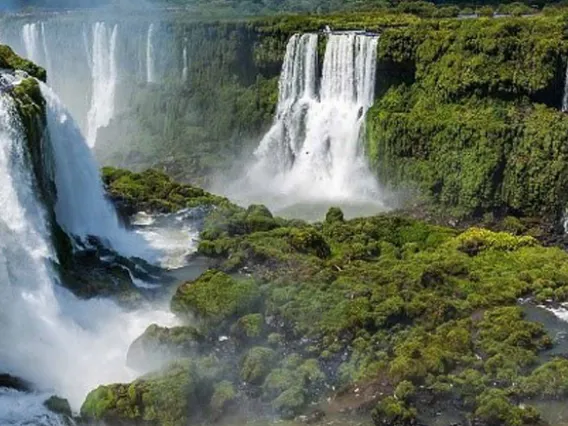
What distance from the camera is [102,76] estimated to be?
168 feet

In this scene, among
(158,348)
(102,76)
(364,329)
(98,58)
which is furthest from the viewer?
(98,58)

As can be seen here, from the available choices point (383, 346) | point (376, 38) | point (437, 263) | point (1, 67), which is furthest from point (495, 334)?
point (376, 38)

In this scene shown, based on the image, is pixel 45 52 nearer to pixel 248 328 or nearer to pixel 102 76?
pixel 102 76

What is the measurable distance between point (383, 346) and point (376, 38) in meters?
20.4

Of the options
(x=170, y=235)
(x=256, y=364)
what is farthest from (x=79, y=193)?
(x=256, y=364)

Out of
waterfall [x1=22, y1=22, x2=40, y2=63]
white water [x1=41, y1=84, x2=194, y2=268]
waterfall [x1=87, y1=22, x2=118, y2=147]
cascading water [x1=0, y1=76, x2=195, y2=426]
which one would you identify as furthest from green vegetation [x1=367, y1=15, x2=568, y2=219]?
waterfall [x1=22, y1=22, x2=40, y2=63]

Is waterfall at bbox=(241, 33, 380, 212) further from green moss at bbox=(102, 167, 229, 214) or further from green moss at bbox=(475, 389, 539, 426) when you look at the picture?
green moss at bbox=(475, 389, 539, 426)

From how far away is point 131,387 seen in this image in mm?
18469

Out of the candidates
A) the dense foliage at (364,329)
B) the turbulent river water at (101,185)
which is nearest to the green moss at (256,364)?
the dense foliage at (364,329)

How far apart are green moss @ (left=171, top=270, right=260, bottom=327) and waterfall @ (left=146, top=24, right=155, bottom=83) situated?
27700 millimetres

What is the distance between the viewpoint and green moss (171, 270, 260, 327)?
72.9ft

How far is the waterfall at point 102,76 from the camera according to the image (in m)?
50.5

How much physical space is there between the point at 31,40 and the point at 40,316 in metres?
35.0

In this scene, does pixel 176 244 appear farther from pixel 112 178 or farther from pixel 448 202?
pixel 448 202
